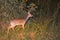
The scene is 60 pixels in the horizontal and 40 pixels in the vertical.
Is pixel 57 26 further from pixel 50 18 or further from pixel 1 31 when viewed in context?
pixel 1 31

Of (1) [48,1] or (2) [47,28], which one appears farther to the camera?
(1) [48,1]

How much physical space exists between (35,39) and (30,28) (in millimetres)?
652

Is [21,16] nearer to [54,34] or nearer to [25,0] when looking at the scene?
[25,0]

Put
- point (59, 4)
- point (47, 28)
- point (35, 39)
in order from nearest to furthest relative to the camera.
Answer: point (35, 39), point (47, 28), point (59, 4)

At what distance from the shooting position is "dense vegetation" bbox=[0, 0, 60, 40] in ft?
23.8

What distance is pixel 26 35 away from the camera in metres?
7.21

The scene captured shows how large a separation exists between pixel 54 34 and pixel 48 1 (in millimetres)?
1410

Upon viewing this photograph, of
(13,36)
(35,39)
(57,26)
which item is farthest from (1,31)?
(57,26)

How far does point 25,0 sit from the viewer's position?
7891 mm

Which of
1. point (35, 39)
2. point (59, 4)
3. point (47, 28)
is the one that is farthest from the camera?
point (59, 4)

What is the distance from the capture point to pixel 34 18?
8289mm

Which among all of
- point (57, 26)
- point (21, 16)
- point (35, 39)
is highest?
point (21, 16)

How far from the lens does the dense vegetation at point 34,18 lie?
23.8 ft

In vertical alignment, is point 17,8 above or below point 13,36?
above
